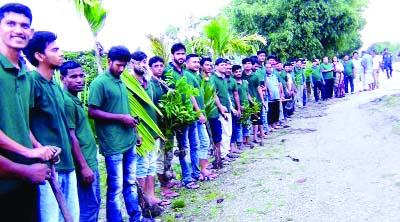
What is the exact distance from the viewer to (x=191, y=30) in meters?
13.1

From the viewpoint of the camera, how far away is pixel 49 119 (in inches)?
119

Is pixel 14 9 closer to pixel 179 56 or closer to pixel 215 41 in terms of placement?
pixel 179 56

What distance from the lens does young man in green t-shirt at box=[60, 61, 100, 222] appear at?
3506mm

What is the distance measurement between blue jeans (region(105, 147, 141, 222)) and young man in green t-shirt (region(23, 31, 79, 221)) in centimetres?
88

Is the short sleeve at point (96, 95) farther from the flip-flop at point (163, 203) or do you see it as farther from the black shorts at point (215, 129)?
the black shorts at point (215, 129)

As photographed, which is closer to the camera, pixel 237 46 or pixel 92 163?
pixel 92 163

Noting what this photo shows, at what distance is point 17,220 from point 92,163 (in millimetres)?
1245

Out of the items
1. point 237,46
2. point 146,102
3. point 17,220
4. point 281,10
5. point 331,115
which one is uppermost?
point 281,10

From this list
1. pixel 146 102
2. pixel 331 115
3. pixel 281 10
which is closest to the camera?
pixel 146 102

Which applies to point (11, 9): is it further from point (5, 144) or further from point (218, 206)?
point (218, 206)

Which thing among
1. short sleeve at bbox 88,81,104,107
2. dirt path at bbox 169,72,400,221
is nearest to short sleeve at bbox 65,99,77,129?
short sleeve at bbox 88,81,104,107

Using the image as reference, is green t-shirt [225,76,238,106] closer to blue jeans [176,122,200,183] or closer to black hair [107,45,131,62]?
blue jeans [176,122,200,183]

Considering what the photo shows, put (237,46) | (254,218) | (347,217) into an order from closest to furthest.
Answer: (347,217) < (254,218) < (237,46)

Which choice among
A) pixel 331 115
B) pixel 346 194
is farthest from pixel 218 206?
pixel 331 115
